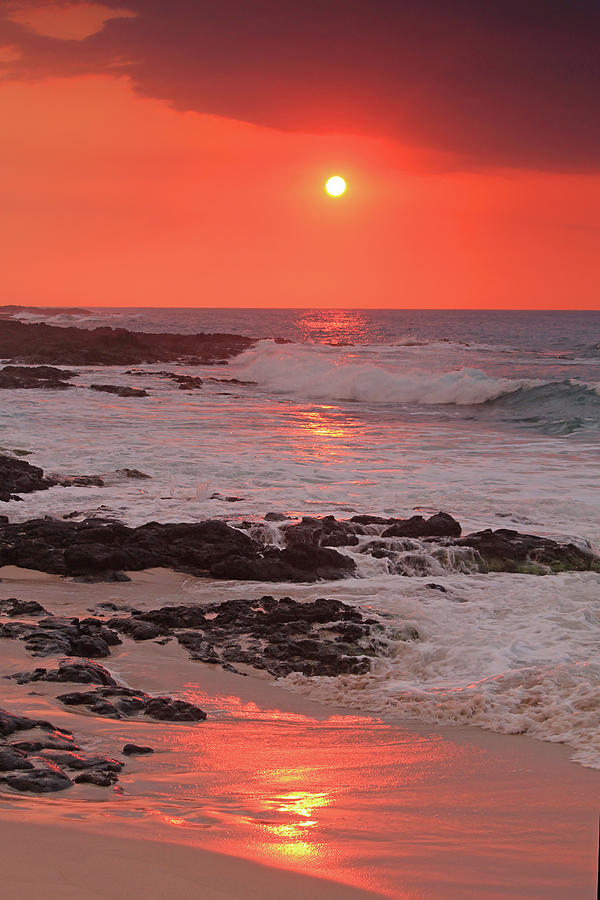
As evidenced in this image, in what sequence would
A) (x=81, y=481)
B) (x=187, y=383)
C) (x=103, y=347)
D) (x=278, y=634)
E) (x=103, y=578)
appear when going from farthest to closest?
(x=103, y=347), (x=187, y=383), (x=81, y=481), (x=103, y=578), (x=278, y=634)

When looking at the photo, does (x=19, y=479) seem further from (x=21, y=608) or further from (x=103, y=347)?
(x=103, y=347)

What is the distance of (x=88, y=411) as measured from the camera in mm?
23453

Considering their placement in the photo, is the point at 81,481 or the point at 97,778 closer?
the point at 97,778

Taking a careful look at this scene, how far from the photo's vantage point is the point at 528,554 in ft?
31.7

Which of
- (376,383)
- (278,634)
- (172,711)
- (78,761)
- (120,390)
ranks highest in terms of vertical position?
(376,383)

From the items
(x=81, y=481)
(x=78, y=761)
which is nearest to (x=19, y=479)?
(x=81, y=481)

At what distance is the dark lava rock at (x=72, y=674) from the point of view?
18.3 feet

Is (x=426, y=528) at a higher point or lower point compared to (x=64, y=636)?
higher

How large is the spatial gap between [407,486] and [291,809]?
10.8 metres

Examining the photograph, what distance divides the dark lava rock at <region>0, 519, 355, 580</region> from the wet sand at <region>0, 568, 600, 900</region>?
281 centimetres

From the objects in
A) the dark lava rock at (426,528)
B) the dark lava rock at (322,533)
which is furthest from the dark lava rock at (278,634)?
the dark lava rock at (426,528)

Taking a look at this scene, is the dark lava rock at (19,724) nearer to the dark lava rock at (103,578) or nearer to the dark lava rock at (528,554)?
the dark lava rock at (103,578)

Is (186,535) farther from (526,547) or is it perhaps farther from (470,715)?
(470,715)

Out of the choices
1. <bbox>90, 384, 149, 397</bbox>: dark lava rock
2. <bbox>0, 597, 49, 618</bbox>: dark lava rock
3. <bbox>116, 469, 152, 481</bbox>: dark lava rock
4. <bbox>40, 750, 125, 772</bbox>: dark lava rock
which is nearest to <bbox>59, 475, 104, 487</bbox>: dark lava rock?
<bbox>116, 469, 152, 481</bbox>: dark lava rock
